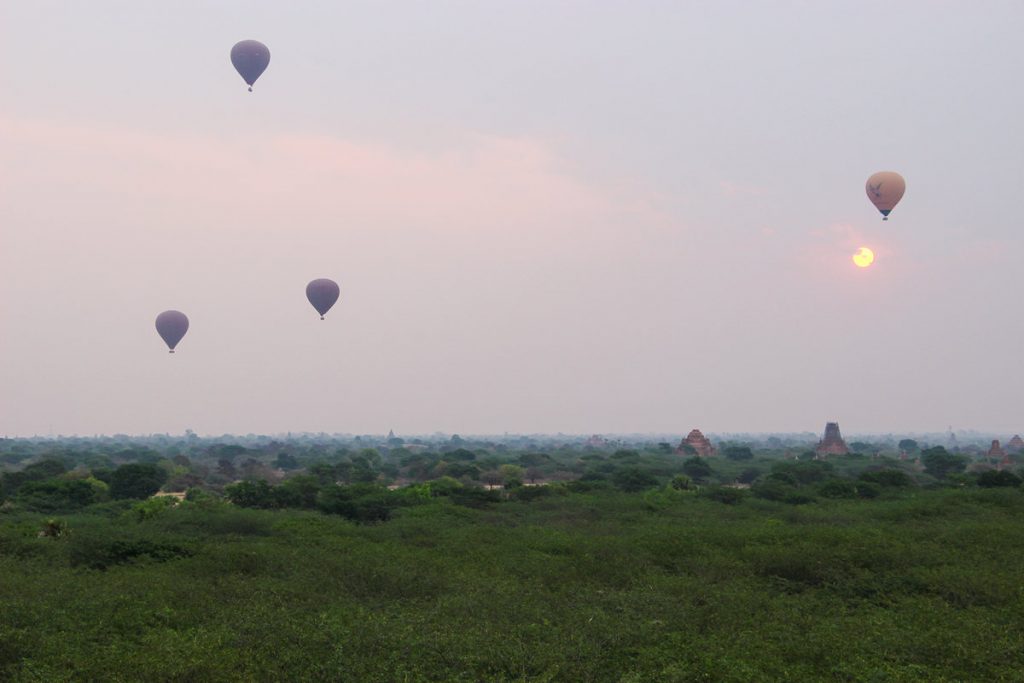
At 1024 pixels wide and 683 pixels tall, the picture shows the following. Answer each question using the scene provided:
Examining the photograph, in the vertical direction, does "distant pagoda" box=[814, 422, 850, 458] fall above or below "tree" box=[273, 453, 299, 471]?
above

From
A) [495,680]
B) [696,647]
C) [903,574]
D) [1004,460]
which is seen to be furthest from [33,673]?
[1004,460]

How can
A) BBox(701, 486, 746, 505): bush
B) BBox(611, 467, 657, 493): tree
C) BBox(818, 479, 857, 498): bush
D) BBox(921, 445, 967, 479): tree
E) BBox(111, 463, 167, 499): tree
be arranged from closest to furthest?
1. BBox(701, 486, 746, 505): bush
2. BBox(818, 479, 857, 498): bush
3. BBox(111, 463, 167, 499): tree
4. BBox(611, 467, 657, 493): tree
5. BBox(921, 445, 967, 479): tree

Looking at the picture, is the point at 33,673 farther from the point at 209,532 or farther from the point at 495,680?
the point at 209,532

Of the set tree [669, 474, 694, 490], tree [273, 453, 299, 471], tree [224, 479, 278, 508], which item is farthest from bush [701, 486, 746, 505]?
tree [273, 453, 299, 471]

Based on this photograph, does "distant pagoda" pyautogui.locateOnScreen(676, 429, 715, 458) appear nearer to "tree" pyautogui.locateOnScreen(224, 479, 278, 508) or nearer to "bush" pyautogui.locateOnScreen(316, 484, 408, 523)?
"bush" pyautogui.locateOnScreen(316, 484, 408, 523)

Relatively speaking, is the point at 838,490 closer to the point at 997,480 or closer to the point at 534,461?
the point at 997,480

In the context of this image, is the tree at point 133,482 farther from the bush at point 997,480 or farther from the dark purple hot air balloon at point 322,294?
the bush at point 997,480

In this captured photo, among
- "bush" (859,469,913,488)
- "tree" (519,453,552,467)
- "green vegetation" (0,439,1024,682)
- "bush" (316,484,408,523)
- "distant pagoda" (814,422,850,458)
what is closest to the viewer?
"green vegetation" (0,439,1024,682)
